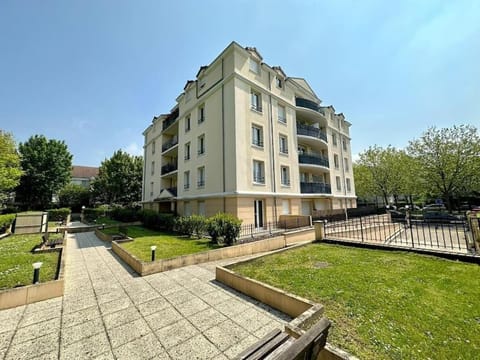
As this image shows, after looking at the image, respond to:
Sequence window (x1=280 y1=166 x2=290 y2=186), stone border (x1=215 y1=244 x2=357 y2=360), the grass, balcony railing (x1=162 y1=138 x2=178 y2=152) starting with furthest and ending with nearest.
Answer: balcony railing (x1=162 y1=138 x2=178 y2=152) → window (x1=280 y1=166 x2=290 y2=186) → the grass → stone border (x1=215 y1=244 x2=357 y2=360)

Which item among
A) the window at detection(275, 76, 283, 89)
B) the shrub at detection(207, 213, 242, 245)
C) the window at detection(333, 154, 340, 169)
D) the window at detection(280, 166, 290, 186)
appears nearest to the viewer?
the shrub at detection(207, 213, 242, 245)

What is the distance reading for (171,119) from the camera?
25.4 metres

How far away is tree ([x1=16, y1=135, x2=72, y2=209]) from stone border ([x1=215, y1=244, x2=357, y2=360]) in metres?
39.2

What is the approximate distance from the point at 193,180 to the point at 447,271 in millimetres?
17232

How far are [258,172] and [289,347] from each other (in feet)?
50.3

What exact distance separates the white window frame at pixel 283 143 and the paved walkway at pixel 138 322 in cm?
1507

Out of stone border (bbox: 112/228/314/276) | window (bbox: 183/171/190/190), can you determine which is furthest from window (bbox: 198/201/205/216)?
stone border (bbox: 112/228/314/276)

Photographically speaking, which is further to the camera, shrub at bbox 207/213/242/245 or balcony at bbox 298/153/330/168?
balcony at bbox 298/153/330/168

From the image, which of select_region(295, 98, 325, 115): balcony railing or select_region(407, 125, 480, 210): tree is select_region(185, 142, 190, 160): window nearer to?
select_region(295, 98, 325, 115): balcony railing

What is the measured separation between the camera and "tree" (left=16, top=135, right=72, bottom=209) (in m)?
30.8

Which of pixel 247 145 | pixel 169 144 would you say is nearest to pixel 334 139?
pixel 247 145

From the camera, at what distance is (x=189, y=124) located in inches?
849

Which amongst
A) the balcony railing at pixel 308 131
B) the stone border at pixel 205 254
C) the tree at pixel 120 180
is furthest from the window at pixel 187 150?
the tree at pixel 120 180

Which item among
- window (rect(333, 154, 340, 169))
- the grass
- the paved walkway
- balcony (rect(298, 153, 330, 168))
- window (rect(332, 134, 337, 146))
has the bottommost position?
the paved walkway
